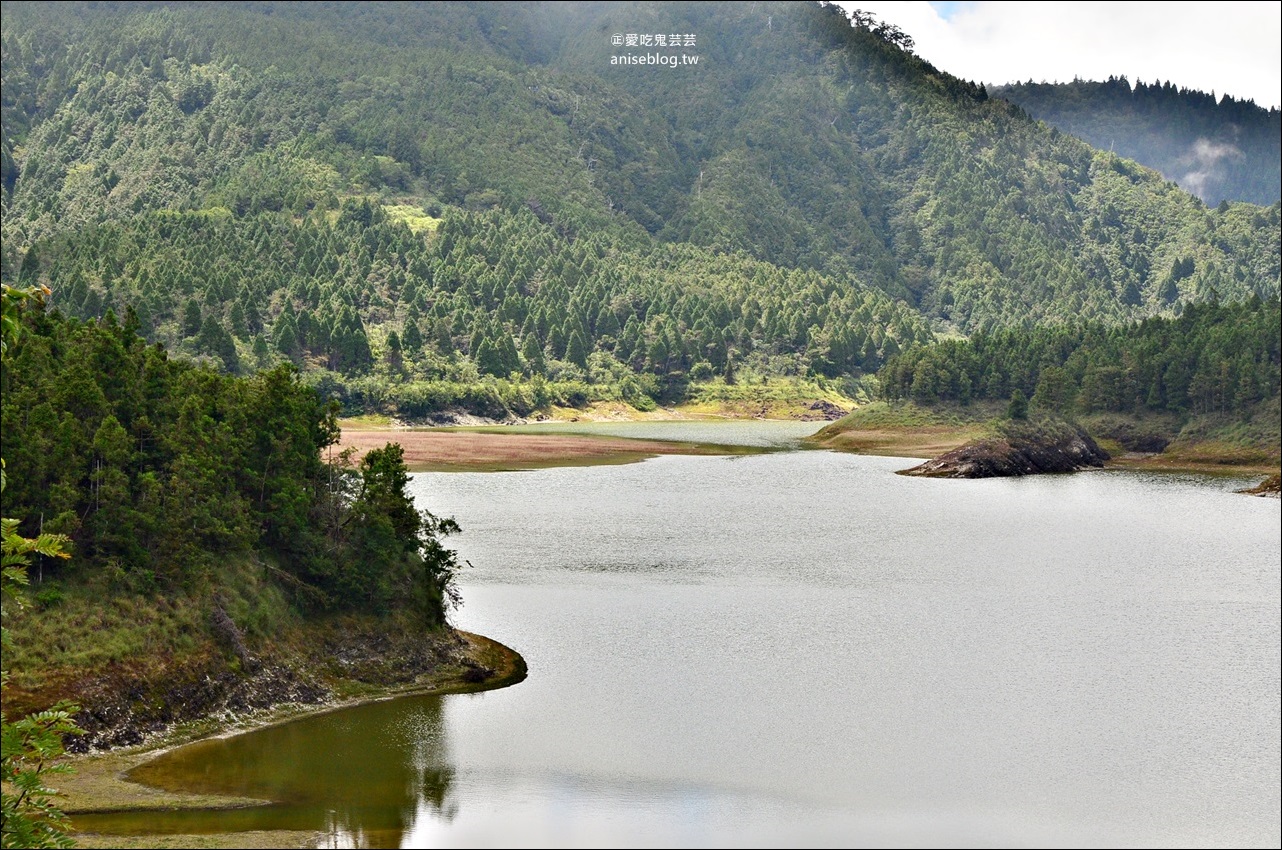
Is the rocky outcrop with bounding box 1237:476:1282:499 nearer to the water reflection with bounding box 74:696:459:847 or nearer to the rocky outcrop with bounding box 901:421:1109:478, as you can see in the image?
the rocky outcrop with bounding box 901:421:1109:478

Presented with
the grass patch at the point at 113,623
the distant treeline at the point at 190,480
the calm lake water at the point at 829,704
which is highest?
the distant treeline at the point at 190,480

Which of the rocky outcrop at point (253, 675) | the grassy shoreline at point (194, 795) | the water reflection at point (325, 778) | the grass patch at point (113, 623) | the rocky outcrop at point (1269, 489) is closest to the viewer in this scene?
the grassy shoreline at point (194, 795)

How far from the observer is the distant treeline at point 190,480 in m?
47.1

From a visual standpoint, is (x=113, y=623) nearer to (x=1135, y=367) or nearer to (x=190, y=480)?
(x=190, y=480)

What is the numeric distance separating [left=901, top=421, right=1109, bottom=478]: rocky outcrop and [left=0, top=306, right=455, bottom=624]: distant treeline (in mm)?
92962

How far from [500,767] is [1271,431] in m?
117

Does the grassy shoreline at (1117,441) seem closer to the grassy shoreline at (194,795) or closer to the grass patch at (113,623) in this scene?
the grassy shoreline at (194,795)

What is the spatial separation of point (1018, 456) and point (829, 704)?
3891 inches

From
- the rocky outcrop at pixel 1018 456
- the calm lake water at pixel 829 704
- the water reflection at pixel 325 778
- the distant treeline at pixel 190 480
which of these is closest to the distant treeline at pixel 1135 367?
the rocky outcrop at pixel 1018 456

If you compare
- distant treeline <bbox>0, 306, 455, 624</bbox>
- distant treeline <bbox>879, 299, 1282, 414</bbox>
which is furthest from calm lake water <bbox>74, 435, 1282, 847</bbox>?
A: distant treeline <bbox>879, 299, 1282, 414</bbox>

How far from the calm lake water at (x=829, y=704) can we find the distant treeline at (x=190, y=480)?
628 centimetres

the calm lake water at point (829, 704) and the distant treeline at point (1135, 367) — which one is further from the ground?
the distant treeline at point (1135, 367)

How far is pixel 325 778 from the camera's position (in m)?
41.8

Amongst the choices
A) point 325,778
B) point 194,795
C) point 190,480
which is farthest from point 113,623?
point 325,778
